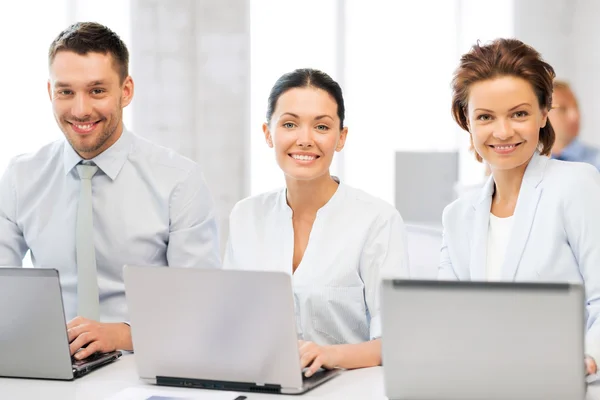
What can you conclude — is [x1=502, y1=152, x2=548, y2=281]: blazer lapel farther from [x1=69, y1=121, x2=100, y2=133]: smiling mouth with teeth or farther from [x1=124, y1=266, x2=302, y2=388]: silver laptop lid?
[x1=69, y1=121, x2=100, y2=133]: smiling mouth with teeth

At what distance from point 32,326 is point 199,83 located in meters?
3.65

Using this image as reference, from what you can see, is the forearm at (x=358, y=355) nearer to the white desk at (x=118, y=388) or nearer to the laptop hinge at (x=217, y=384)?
the white desk at (x=118, y=388)

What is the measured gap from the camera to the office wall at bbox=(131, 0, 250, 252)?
520 cm

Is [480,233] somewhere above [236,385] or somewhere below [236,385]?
above

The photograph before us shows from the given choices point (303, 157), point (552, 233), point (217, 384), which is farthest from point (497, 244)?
point (217, 384)

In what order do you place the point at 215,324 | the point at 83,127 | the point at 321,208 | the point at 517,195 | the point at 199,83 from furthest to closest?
the point at 199,83, the point at 83,127, the point at 321,208, the point at 517,195, the point at 215,324

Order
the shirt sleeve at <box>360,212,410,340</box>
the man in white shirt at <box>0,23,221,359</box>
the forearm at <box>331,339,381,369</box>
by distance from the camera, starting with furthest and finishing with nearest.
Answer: the man in white shirt at <box>0,23,221,359</box>
the shirt sleeve at <box>360,212,410,340</box>
the forearm at <box>331,339,381,369</box>

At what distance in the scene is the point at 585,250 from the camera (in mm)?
1982

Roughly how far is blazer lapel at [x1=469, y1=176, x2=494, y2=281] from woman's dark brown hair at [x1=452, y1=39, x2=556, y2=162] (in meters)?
0.19

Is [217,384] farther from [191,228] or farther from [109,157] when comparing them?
[109,157]

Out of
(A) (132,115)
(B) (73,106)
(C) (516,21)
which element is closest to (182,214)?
(B) (73,106)

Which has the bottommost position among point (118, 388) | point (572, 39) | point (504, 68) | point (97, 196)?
point (118, 388)

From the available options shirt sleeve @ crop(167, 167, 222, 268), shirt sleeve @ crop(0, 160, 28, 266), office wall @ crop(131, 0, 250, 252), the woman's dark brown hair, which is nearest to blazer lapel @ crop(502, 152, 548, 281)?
the woman's dark brown hair

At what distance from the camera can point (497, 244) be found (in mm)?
2170
